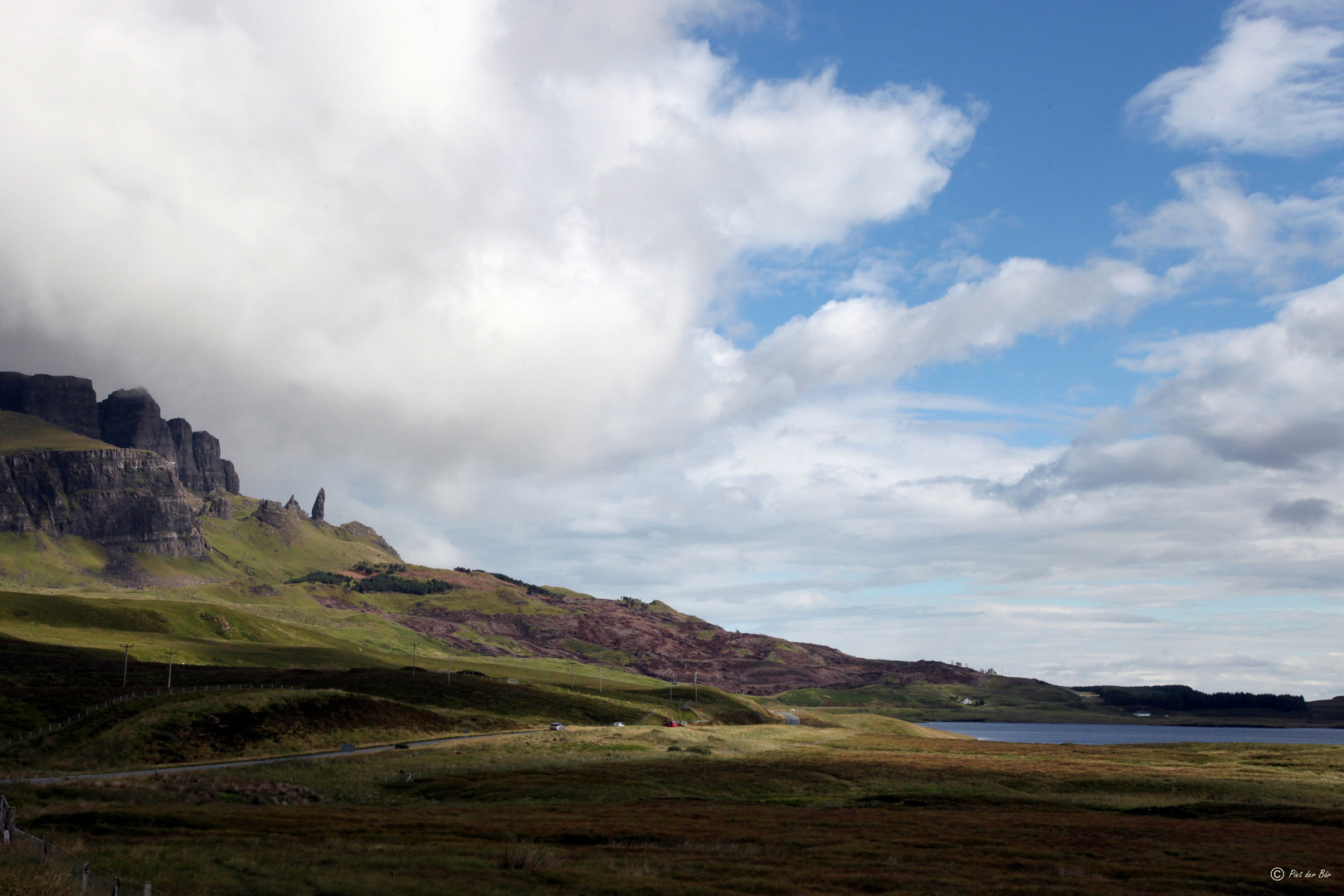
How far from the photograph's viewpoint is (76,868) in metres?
25.2

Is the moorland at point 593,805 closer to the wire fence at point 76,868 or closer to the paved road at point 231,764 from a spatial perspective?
the wire fence at point 76,868

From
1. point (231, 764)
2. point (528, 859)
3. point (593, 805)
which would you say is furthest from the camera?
point (231, 764)

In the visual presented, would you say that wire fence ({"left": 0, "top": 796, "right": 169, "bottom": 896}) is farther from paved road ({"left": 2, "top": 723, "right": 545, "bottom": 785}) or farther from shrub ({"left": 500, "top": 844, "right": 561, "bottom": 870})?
paved road ({"left": 2, "top": 723, "right": 545, "bottom": 785})

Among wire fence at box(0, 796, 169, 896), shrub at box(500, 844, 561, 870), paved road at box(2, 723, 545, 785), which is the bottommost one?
paved road at box(2, 723, 545, 785)

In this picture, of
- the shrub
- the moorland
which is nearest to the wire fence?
the moorland

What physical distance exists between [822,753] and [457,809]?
210 ft

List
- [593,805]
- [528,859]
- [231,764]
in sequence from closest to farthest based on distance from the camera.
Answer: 1. [528,859]
2. [593,805]
3. [231,764]

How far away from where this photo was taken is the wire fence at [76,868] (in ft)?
74.5

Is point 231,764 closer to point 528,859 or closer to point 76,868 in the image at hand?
point 528,859

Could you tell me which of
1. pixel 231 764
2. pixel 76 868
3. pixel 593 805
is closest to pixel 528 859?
pixel 76 868

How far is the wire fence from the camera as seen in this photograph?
22.7 m

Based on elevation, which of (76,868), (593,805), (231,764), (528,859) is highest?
(76,868)

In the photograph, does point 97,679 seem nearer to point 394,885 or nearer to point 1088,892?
point 394,885

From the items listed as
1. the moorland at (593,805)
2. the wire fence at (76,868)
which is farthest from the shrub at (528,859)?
the wire fence at (76,868)
